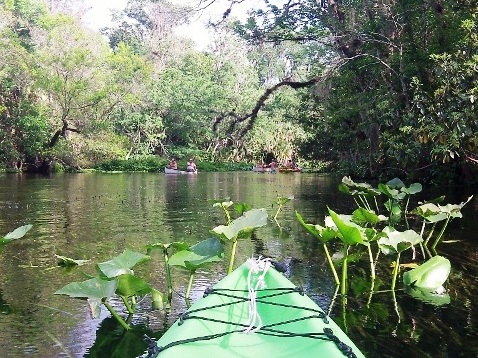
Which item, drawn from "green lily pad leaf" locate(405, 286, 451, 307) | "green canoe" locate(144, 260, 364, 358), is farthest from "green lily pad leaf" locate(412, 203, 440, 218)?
"green canoe" locate(144, 260, 364, 358)

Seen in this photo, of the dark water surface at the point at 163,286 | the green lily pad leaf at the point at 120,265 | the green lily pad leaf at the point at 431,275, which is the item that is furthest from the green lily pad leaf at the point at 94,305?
the green lily pad leaf at the point at 431,275

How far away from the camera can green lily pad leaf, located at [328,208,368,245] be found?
14.4 ft

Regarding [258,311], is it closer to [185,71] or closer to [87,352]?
[87,352]

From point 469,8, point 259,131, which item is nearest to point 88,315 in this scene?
point 469,8

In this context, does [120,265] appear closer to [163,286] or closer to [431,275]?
[163,286]

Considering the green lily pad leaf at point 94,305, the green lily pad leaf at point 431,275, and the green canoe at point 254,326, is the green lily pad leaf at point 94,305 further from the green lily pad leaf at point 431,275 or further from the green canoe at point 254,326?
the green lily pad leaf at point 431,275

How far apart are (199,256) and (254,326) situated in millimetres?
1380

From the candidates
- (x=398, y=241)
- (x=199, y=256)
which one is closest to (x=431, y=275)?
(x=398, y=241)

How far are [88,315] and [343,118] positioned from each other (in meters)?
13.6

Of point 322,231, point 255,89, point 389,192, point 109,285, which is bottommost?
point 109,285

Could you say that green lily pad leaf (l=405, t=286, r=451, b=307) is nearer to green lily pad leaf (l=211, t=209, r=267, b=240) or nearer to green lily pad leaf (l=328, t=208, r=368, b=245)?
green lily pad leaf (l=328, t=208, r=368, b=245)

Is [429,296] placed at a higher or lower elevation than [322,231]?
lower

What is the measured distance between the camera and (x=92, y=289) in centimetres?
356

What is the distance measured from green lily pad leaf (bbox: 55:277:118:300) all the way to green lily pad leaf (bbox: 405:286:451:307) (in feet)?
8.51
